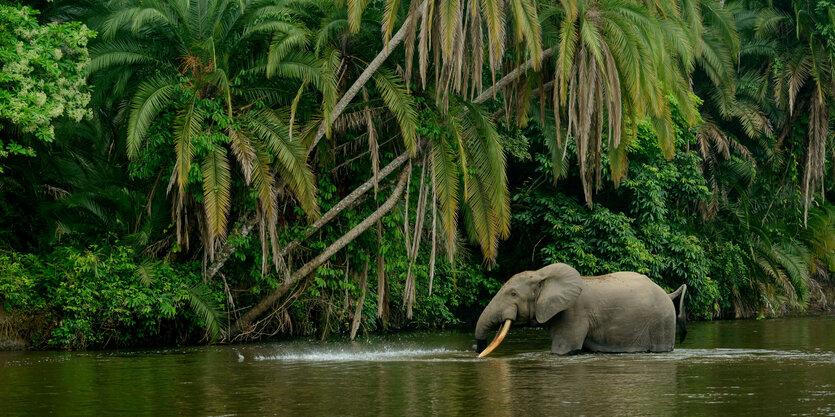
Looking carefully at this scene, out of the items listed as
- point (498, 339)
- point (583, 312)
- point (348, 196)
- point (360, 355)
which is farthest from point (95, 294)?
point (583, 312)

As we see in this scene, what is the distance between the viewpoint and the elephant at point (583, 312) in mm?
17703

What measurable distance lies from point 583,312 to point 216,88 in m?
9.38

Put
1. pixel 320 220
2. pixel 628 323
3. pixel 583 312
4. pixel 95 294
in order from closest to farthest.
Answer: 1. pixel 583 312
2. pixel 628 323
3. pixel 95 294
4. pixel 320 220

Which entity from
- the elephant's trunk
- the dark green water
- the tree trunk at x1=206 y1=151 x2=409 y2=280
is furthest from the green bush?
the elephant's trunk

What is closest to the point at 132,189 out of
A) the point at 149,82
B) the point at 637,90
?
the point at 149,82

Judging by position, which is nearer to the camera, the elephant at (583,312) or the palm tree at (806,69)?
the elephant at (583,312)

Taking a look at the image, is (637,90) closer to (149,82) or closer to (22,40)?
(149,82)

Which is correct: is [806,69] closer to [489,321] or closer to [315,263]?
[315,263]

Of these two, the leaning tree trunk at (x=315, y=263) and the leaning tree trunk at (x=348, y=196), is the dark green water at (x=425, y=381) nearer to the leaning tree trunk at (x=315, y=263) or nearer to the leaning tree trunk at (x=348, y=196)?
the leaning tree trunk at (x=348, y=196)

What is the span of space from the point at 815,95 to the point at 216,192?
2185cm

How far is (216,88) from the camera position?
2258 centimetres

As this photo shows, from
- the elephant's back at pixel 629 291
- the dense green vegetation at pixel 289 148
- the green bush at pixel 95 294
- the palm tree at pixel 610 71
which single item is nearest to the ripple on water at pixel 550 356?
the elephant's back at pixel 629 291

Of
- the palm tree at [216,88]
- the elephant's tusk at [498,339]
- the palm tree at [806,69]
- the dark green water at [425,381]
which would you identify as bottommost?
the dark green water at [425,381]

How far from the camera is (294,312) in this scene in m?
24.8
